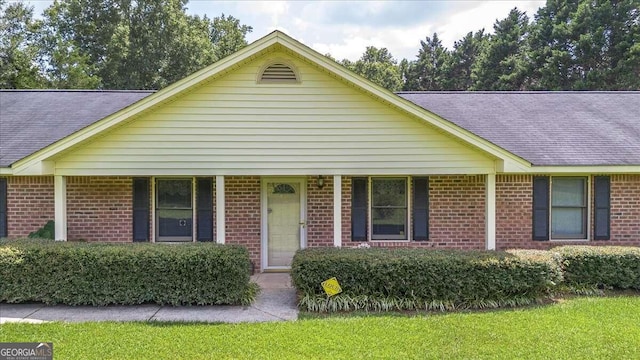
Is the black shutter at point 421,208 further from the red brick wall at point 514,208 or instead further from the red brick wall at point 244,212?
the red brick wall at point 244,212

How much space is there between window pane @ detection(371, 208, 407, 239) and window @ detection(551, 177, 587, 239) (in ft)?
10.8

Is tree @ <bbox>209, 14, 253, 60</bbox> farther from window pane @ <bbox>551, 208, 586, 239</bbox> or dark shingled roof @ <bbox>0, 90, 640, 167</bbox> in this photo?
window pane @ <bbox>551, 208, 586, 239</bbox>

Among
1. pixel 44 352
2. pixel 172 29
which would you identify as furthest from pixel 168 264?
pixel 172 29

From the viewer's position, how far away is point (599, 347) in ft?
17.7

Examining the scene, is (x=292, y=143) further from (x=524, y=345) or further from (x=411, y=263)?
(x=524, y=345)

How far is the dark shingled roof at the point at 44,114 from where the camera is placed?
985 cm

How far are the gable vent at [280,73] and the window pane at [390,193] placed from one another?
2.91 metres

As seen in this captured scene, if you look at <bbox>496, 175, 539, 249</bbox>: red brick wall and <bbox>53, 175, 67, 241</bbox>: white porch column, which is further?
<bbox>496, 175, 539, 249</bbox>: red brick wall

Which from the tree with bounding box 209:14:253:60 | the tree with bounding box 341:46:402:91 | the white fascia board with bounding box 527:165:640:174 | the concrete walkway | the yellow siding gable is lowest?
the concrete walkway

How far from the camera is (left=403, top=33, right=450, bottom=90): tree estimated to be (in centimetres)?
4357

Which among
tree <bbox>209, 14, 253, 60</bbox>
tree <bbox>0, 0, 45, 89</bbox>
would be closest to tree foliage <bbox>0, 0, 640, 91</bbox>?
tree <bbox>0, 0, 45, 89</bbox>

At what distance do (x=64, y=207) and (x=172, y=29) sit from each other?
968 inches

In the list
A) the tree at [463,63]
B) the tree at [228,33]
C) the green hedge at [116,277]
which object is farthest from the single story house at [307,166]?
the tree at [463,63]

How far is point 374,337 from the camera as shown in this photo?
579cm
